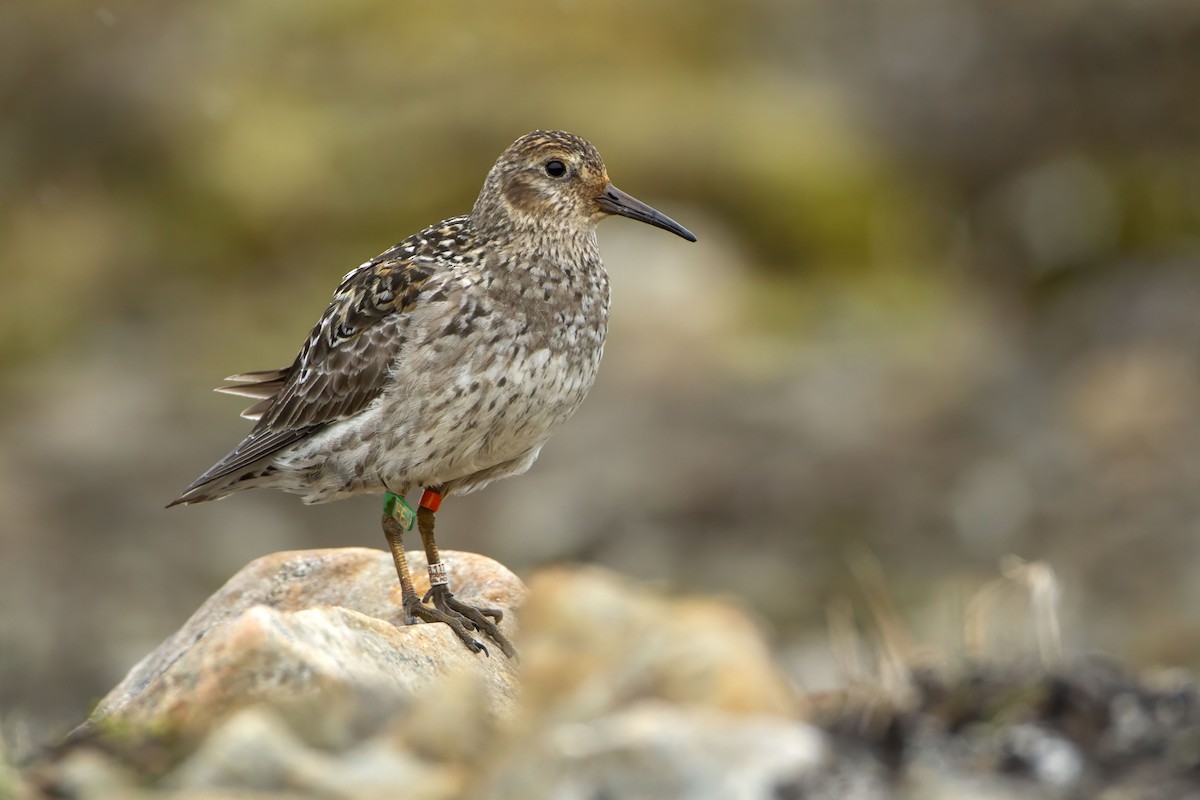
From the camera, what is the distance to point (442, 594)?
29.5ft

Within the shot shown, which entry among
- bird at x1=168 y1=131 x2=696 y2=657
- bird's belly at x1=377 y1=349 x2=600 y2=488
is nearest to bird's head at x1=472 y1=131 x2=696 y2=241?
bird at x1=168 y1=131 x2=696 y2=657

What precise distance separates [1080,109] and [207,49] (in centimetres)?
1551

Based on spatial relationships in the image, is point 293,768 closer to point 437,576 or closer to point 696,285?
point 437,576

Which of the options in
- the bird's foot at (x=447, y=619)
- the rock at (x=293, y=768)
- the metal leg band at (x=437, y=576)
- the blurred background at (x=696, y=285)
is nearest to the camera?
the rock at (x=293, y=768)

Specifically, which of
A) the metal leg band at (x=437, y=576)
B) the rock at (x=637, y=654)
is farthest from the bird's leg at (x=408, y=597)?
the rock at (x=637, y=654)

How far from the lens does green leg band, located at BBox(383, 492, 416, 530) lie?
9.22 metres

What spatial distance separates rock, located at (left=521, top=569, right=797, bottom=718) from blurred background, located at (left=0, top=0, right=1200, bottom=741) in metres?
11.9

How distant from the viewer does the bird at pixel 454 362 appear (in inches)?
348

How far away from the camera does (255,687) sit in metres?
6.16

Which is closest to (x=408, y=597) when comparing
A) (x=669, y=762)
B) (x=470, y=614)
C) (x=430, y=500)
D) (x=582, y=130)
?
(x=470, y=614)

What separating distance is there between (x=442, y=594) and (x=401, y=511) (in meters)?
0.56

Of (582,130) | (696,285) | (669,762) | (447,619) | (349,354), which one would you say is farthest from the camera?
(582,130)

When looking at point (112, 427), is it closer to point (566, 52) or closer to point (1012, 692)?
point (566, 52)

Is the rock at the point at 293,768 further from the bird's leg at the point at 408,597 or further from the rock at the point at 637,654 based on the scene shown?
the bird's leg at the point at 408,597
